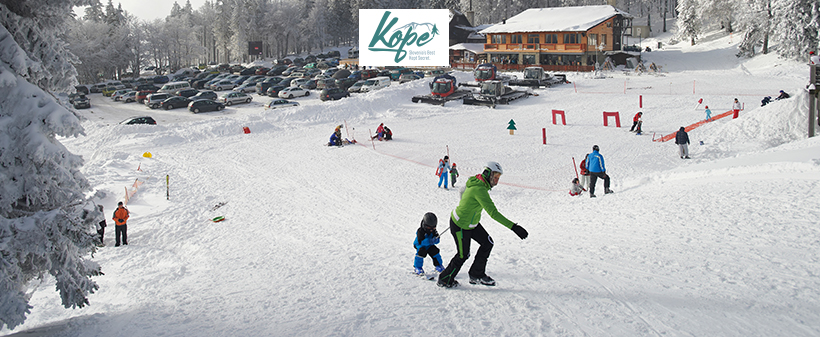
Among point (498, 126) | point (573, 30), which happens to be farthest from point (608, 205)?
point (573, 30)

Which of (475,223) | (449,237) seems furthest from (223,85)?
(475,223)

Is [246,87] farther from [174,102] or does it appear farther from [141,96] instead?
[174,102]

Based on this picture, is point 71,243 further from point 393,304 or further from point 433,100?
point 433,100

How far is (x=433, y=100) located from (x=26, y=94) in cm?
2882

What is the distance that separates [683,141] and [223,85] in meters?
42.5

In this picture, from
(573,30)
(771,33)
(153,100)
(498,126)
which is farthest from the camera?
(573,30)

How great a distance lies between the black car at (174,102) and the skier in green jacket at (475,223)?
36.5 meters

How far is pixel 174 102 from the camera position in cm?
3766

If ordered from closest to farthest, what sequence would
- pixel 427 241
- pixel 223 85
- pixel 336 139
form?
1. pixel 427 241
2. pixel 336 139
3. pixel 223 85

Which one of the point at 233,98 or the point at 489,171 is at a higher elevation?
the point at 233,98

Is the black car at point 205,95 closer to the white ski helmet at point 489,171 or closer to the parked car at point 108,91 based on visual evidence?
the parked car at point 108,91

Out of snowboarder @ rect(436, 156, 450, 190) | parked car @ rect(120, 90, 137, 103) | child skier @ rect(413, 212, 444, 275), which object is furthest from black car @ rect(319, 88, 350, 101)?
child skier @ rect(413, 212, 444, 275)

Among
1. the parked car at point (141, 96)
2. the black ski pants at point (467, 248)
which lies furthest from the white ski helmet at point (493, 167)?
the parked car at point (141, 96)

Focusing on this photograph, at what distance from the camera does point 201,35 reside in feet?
382
